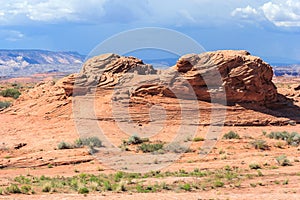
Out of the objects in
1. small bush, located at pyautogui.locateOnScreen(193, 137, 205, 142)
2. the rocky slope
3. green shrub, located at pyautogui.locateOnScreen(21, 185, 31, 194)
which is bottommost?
small bush, located at pyautogui.locateOnScreen(193, 137, 205, 142)

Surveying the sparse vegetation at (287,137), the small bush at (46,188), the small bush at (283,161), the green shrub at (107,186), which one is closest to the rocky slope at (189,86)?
the sparse vegetation at (287,137)

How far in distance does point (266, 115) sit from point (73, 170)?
16.7m

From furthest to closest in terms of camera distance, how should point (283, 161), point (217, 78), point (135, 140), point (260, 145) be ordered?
point (217, 78), point (135, 140), point (260, 145), point (283, 161)

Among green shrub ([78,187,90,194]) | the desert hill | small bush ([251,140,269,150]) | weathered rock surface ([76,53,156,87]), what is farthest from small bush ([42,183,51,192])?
weathered rock surface ([76,53,156,87])

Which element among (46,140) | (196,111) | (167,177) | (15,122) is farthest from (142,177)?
(15,122)

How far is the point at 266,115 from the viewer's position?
3155 cm

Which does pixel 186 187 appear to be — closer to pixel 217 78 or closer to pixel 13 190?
pixel 13 190

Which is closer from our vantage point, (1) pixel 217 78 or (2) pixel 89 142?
(2) pixel 89 142

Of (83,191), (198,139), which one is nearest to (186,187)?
(83,191)

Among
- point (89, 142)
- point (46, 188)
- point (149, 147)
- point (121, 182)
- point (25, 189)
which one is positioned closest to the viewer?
point (25, 189)

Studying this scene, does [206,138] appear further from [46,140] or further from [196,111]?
[46,140]

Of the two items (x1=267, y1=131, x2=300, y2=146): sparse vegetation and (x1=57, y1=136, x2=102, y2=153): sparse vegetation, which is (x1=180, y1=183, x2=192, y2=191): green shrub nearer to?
(x1=57, y1=136, x2=102, y2=153): sparse vegetation

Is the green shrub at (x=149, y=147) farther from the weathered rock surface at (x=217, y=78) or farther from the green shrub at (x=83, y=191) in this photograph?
the green shrub at (x=83, y=191)

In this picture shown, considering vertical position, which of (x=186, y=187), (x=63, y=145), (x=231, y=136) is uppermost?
(x=186, y=187)
